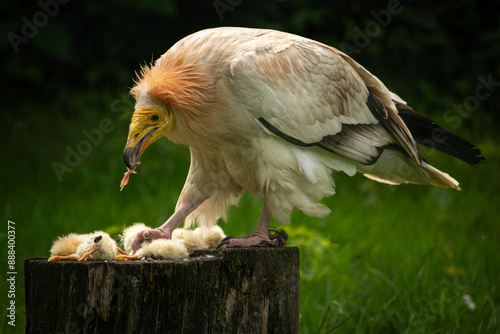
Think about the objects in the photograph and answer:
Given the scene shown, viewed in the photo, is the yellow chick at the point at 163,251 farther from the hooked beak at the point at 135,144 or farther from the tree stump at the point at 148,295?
the hooked beak at the point at 135,144

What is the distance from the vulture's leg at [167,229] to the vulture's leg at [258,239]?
0.51m

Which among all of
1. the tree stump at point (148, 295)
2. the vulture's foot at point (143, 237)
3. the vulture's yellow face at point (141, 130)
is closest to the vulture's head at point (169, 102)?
the vulture's yellow face at point (141, 130)

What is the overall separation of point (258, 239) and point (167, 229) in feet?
2.13

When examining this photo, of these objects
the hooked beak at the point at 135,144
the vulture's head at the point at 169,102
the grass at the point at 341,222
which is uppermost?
the vulture's head at the point at 169,102

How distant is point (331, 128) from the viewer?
12.2ft

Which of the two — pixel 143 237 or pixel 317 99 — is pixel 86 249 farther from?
pixel 317 99

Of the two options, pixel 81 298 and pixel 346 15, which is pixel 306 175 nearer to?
pixel 81 298

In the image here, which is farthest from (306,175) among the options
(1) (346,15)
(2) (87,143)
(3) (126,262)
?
(1) (346,15)

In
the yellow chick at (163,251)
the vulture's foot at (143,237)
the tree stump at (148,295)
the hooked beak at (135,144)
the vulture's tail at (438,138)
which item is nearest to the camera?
the tree stump at (148,295)

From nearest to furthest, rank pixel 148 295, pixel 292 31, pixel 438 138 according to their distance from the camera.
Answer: pixel 148 295 < pixel 438 138 < pixel 292 31

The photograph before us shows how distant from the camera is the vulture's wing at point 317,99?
336cm

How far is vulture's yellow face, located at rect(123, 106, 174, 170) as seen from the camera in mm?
3244

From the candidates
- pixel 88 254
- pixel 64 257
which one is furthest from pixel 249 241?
pixel 64 257

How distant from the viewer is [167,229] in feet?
12.1
